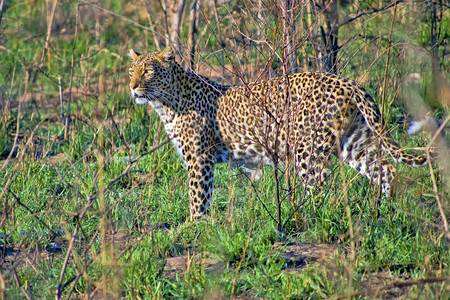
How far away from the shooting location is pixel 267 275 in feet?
13.9

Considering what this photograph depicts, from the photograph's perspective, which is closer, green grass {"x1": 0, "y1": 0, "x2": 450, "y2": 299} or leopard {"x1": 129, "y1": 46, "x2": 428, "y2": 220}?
green grass {"x1": 0, "y1": 0, "x2": 450, "y2": 299}

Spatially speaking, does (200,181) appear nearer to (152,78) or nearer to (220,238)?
(152,78)

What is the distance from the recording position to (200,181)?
603 cm

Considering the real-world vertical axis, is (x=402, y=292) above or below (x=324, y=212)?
below

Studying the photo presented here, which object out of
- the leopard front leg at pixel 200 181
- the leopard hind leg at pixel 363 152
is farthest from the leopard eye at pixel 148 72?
the leopard hind leg at pixel 363 152

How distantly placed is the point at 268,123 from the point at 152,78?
4.99ft

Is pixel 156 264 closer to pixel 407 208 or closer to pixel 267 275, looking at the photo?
pixel 267 275

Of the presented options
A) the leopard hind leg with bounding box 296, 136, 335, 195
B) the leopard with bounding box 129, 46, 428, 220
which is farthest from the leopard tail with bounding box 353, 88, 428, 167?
the leopard hind leg with bounding box 296, 136, 335, 195

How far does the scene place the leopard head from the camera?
244 inches

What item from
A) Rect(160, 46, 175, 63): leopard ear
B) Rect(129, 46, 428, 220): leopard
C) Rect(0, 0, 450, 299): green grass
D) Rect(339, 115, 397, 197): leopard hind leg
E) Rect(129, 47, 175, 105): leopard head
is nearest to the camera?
Rect(0, 0, 450, 299): green grass

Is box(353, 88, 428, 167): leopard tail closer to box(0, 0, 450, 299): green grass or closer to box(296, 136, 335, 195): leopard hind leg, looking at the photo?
box(0, 0, 450, 299): green grass

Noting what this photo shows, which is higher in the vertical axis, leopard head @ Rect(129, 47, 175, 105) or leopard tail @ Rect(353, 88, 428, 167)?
leopard head @ Rect(129, 47, 175, 105)

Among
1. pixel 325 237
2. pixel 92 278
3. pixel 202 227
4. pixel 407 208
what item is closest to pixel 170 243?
pixel 202 227

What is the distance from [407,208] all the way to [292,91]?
152 centimetres
